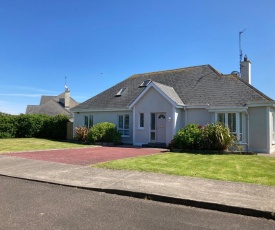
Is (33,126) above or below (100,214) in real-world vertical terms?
above

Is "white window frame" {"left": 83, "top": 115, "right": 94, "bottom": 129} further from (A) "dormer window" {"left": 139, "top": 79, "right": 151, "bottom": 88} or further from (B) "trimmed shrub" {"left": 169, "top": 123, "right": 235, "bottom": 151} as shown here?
(B) "trimmed shrub" {"left": 169, "top": 123, "right": 235, "bottom": 151}

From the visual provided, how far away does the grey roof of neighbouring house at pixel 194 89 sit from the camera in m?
18.8

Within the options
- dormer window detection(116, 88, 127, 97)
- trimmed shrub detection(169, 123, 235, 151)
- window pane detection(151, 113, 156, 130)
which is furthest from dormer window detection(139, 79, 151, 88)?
trimmed shrub detection(169, 123, 235, 151)

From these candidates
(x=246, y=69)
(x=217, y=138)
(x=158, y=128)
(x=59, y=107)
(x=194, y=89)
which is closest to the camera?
(x=217, y=138)

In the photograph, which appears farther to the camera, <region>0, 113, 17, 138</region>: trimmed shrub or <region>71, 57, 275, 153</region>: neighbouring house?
<region>0, 113, 17, 138</region>: trimmed shrub

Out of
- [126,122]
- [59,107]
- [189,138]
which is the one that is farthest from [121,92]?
[59,107]

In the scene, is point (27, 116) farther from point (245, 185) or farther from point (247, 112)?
point (245, 185)

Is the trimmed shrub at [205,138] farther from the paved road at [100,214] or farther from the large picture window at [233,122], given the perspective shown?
the paved road at [100,214]

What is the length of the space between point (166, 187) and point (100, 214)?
90.5 inches

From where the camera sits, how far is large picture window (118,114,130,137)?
2342 cm

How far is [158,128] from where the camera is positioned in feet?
68.9

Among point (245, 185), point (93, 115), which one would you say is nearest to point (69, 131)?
point (93, 115)

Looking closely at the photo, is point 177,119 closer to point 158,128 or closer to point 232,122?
point 158,128

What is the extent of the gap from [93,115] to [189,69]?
33.0ft
